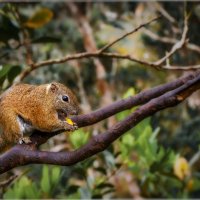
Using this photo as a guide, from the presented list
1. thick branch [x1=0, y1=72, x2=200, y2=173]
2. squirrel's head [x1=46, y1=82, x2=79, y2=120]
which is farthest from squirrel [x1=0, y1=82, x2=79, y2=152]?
thick branch [x1=0, y1=72, x2=200, y2=173]

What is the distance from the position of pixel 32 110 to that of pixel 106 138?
869 millimetres

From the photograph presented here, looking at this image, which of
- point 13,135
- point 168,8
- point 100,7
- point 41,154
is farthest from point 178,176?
point 100,7

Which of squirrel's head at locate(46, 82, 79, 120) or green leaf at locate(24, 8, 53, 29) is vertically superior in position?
green leaf at locate(24, 8, 53, 29)

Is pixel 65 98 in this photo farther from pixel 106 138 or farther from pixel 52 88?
pixel 106 138

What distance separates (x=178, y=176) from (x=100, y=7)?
3.73m

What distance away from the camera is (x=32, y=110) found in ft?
6.40

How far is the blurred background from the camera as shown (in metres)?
2.22

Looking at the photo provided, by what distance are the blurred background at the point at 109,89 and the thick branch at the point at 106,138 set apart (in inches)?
25.4

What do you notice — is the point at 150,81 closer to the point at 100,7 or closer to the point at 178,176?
the point at 100,7

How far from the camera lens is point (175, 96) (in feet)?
3.59

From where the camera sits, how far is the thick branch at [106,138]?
3.61 ft

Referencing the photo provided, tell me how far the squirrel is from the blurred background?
98mm

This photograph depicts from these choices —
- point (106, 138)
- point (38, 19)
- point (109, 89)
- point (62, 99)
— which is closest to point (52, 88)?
point (62, 99)

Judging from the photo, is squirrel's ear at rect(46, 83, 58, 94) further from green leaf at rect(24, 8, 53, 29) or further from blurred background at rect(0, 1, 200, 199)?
green leaf at rect(24, 8, 53, 29)
